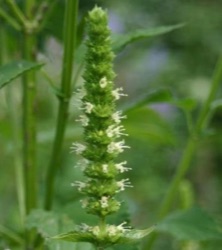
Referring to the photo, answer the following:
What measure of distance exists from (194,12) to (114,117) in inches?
121

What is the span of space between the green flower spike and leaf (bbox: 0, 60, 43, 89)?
0.57ft

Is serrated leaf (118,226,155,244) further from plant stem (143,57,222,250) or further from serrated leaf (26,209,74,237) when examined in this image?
plant stem (143,57,222,250)

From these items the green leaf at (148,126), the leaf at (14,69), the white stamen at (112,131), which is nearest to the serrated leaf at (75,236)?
the white stamen at (112,131)

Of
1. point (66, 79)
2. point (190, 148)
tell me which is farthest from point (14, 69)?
point (190, 148)

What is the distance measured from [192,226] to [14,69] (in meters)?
0.41

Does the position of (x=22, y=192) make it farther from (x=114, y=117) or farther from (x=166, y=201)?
(x=114, y=117)

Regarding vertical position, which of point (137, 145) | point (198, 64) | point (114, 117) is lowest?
point (114, 117)

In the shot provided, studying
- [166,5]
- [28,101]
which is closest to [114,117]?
[28,101]

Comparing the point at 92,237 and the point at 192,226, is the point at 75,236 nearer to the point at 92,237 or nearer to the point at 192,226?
the point at 92,237

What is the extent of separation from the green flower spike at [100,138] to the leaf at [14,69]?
0.17 metres

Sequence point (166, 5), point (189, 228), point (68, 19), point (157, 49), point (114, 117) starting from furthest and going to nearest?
point (157, 49)
point (166, 5)
point (189, 228)
point (68, 19)
point (114, 117)

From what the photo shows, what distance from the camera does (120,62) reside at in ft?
14.9

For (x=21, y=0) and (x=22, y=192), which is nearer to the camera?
(x=22, y=192)

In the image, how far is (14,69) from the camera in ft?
4.11
